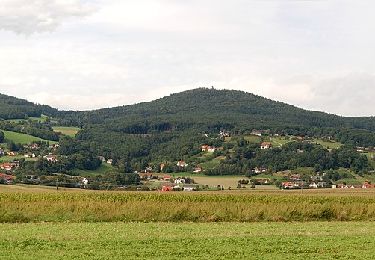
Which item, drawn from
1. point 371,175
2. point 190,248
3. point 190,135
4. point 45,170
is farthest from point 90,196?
point 190,135

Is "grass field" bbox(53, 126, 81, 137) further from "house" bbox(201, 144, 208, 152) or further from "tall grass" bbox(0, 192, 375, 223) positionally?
"tall grass" bbox(0, 192, 375, 223)

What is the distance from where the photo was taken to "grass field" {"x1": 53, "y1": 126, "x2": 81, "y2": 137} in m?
175

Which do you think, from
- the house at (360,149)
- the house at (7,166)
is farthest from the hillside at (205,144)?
the house at (7,166)

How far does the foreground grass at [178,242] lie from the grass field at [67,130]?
486 feet

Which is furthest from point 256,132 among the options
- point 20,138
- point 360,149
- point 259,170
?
point 20,138

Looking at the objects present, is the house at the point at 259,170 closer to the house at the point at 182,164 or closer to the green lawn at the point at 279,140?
the house at the point at 182,164

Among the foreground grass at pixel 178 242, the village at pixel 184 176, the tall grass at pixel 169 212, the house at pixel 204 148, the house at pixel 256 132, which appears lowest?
the foreground grass at pixel 178 242

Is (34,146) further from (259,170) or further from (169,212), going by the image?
(169,212)

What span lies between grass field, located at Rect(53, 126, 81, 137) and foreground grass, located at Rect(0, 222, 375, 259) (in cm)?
14821

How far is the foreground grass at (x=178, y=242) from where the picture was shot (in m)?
19.4

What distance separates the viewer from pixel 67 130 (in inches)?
7229

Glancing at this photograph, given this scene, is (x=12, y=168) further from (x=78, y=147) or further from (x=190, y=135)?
(x=190, y=135)

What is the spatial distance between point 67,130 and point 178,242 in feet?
543

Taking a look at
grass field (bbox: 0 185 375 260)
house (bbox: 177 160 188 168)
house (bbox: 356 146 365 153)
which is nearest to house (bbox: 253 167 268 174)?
house (bbox: 177 160 188 168)
